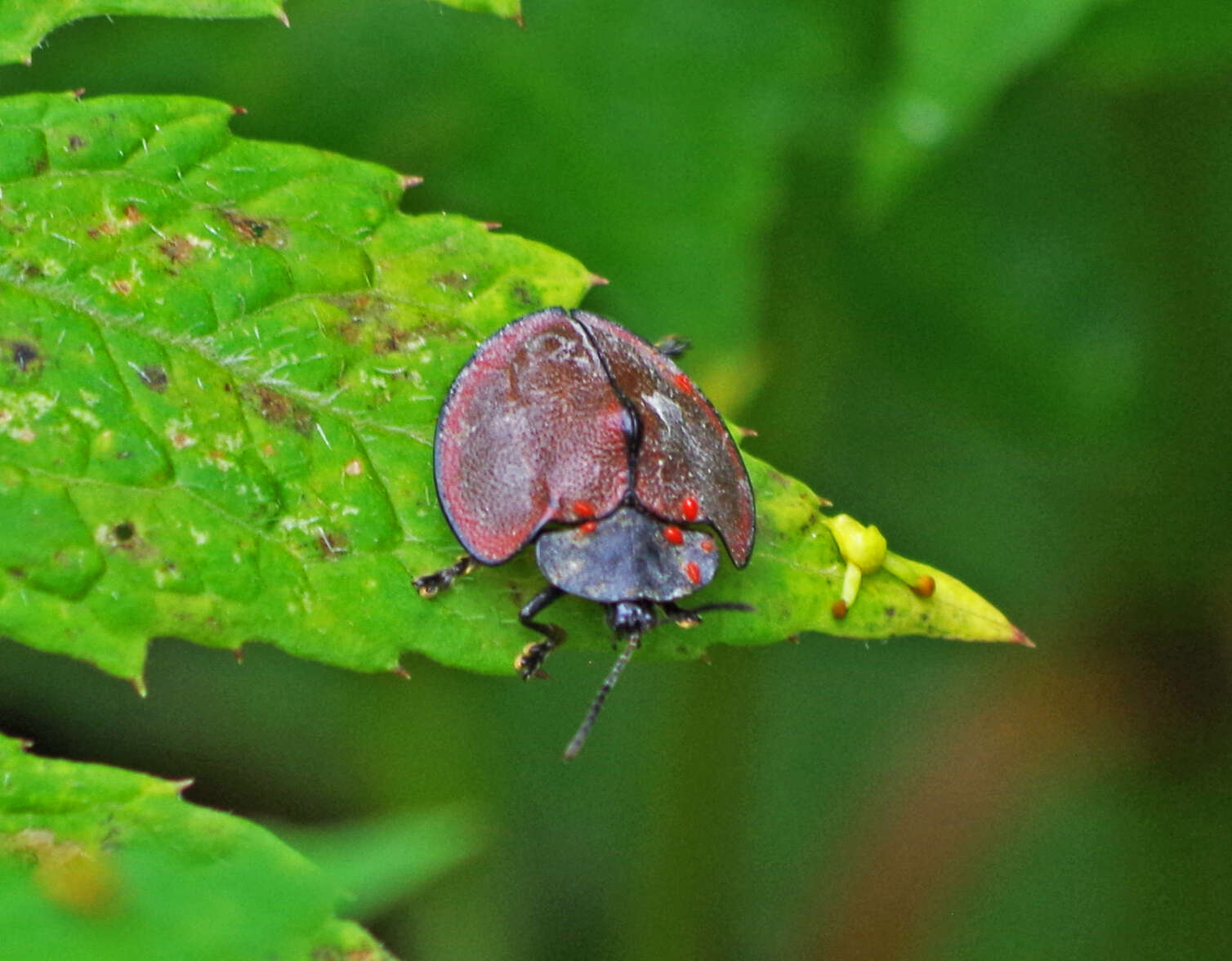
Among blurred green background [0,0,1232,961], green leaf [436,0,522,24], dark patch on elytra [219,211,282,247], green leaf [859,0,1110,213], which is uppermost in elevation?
green leaf [859,0,1110,213]

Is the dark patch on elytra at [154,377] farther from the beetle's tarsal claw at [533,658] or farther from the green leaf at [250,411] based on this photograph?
the beetle's tarsal claw at [533,658]

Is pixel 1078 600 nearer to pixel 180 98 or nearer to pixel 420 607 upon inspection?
pixel 420 607

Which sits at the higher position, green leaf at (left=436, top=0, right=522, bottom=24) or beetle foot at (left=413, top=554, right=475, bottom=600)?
green leaf at (left=436, top=0, right=522, bottom=24)

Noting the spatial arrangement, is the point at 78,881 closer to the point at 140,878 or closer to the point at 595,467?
the point at 140,878

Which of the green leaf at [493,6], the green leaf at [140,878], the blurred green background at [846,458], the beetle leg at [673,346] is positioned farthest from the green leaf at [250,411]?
the blurred green background at [846,458]

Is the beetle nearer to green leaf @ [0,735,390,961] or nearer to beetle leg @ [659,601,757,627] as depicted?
beetle leg @ [659,601,757,627]

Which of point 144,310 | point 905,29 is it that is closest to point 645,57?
point 905,29

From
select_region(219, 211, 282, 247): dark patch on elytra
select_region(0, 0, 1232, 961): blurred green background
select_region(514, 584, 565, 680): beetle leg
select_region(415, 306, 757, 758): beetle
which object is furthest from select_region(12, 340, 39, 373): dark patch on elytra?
select_region(0, 0, 1232, 961): blurred green background
